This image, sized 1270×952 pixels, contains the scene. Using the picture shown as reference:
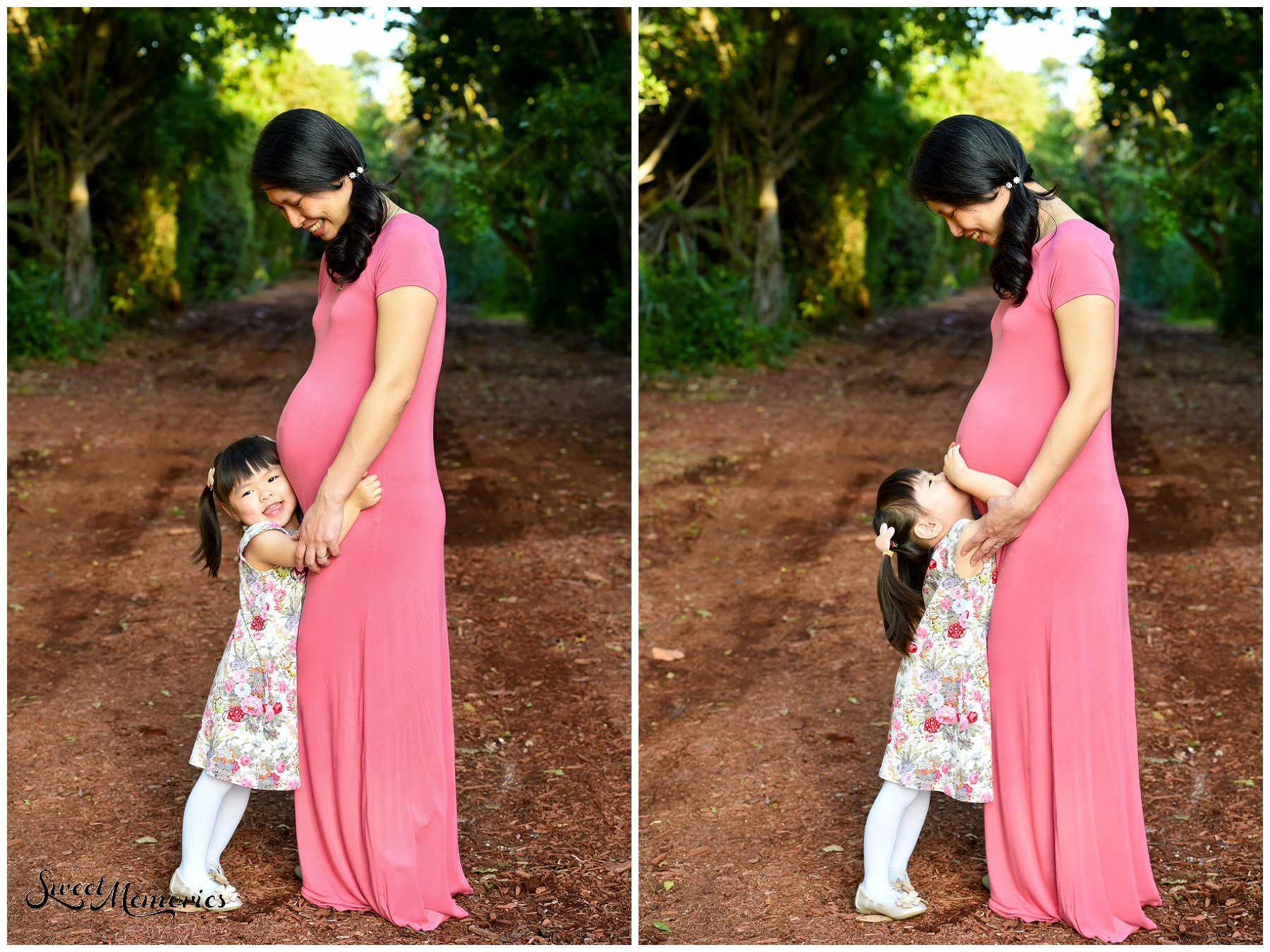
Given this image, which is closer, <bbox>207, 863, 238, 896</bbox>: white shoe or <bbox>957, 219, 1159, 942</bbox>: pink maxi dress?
<bbox>957, 219, 1159, 942</bbox>: pink maxi dress

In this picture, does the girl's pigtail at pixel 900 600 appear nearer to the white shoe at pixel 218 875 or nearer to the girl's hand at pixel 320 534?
the girl's hand at pixel 320 534

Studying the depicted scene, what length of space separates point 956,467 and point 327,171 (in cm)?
173

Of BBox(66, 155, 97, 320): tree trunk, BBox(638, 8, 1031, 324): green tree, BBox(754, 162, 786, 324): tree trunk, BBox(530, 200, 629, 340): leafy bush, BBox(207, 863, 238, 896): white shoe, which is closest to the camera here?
BBox(207, 863, 238, 896): white shoe

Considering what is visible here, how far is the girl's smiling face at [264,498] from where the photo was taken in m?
3.17

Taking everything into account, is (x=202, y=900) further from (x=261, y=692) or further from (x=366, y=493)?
Answer: (x=366, y=493)

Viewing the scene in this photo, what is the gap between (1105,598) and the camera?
3105 mm

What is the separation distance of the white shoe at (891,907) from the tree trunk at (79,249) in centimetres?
1471

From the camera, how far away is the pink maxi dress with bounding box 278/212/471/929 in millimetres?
3055

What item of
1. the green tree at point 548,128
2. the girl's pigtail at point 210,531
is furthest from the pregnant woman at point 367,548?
the green tree at point 548,128

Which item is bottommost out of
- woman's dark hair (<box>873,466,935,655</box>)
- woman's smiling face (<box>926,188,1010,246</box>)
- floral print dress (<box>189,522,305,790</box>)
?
floral print dress (<box>189,522,305,790</box>)

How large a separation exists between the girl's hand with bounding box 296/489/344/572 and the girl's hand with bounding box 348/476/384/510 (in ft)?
0.13

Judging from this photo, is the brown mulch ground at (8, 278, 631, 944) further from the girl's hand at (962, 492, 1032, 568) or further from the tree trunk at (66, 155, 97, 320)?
the tree trunk at (66, 155, 97, 320)

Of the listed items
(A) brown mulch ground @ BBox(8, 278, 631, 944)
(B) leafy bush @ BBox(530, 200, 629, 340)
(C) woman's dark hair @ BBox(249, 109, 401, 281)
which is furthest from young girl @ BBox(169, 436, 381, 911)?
(B) leafy bush @ BBox(530, 200, 629, 340)

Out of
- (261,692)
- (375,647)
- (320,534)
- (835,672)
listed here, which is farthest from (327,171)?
Result: (835,672)
